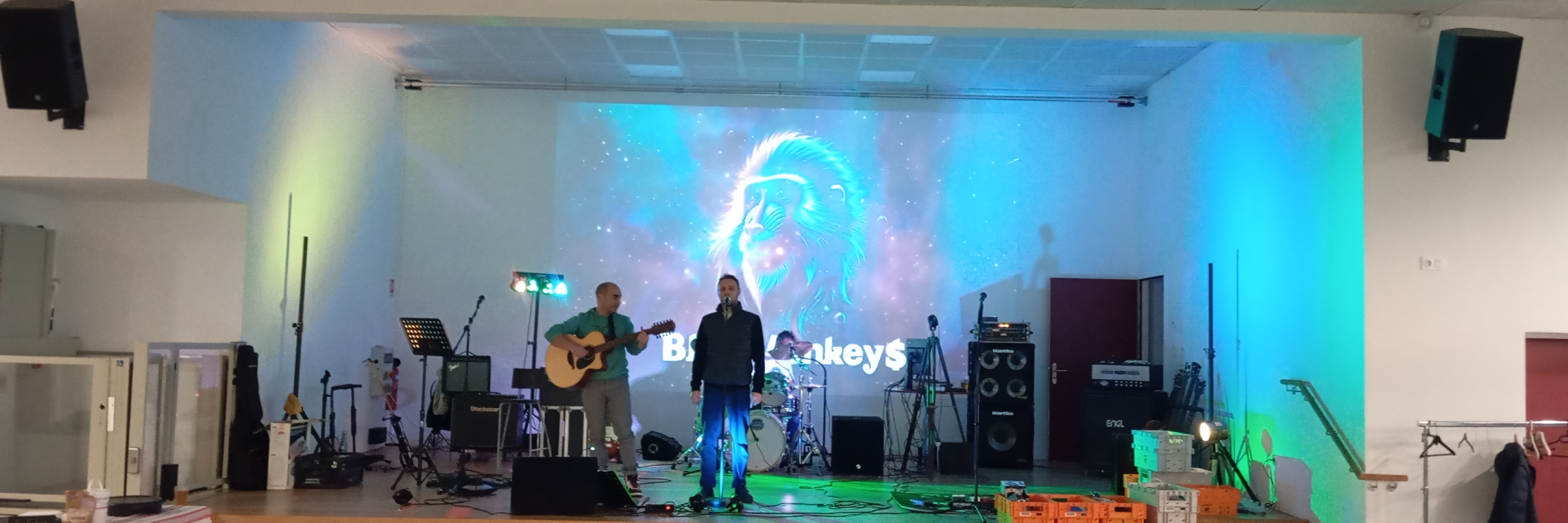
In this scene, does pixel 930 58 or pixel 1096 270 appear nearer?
pixel 930 58

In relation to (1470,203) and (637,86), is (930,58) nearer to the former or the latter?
(637,86)

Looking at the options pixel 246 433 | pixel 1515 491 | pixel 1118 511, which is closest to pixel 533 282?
pixel 246 433

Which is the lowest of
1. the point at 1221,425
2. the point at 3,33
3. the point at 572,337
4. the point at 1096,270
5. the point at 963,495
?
the point at 963,495

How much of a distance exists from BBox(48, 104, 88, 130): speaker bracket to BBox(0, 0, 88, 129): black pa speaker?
0.13 meters

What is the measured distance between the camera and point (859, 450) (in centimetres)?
938

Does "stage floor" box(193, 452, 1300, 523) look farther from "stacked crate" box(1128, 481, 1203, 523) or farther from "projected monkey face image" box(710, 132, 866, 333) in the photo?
"projected monkey face image" box(710, 132, 866, 333)

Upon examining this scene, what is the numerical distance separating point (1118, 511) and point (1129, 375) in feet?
10.4

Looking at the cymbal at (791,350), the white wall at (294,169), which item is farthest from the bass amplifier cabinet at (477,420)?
the cymbal at (791,350)

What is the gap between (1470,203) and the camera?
6809 millimetres

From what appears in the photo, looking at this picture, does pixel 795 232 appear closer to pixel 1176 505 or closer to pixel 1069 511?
pixel 1069 511

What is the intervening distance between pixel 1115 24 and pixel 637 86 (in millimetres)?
5475

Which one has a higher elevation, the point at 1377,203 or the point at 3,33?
the point at 3,33

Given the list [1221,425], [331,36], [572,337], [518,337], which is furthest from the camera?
[518,337]

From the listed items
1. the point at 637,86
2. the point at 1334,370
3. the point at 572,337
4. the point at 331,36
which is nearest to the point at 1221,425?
the point at 1334,370
